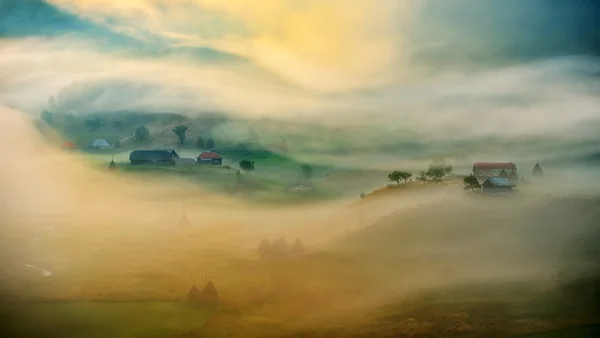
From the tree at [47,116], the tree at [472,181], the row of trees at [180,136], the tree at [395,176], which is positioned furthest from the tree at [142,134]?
the tree at [472,181]

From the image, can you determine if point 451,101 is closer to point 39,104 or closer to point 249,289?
point 249,289

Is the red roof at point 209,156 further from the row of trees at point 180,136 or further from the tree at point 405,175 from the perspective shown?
the tree at point 405,175

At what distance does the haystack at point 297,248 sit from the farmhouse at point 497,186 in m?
0.62

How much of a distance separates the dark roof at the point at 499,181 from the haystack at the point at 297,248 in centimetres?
64

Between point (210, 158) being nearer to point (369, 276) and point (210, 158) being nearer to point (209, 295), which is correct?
point (209, 295)

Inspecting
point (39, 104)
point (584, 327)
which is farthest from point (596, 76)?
point (39, 104)

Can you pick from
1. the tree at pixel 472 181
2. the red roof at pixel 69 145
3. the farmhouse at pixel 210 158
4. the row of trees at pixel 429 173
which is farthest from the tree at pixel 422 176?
the red roof at pixel 69 145

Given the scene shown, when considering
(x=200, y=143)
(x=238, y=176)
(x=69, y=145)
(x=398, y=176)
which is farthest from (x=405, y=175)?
(x=69, y=145)

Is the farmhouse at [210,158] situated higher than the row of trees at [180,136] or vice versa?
the row of trees at [180,136]

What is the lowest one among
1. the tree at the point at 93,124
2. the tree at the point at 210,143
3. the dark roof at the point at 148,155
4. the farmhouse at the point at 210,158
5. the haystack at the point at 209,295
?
the haystack at the point at 209,295

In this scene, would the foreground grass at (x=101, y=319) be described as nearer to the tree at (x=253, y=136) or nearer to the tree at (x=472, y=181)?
the tree at (x=253, y=136)

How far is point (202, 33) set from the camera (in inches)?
64.9

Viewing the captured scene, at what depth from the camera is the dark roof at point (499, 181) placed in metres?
1.65

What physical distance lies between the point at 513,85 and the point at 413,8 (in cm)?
42
